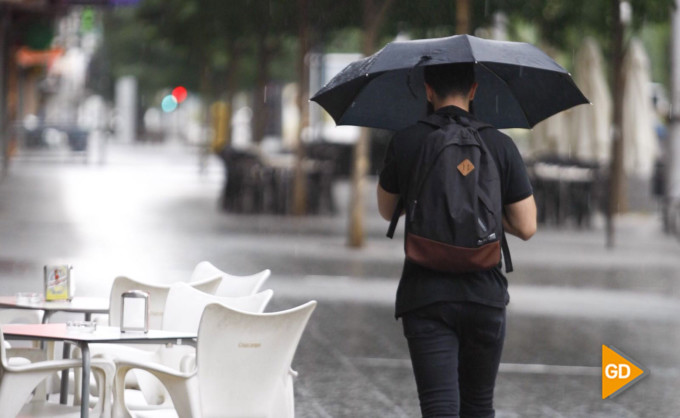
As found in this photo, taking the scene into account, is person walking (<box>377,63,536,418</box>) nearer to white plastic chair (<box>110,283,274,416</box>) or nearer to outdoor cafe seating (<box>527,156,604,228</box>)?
white plastic chair (<box>110,283,274,416</box>)

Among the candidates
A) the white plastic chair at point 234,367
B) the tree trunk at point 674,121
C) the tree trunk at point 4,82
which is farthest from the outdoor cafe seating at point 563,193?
the white plastic chair at point 234,367

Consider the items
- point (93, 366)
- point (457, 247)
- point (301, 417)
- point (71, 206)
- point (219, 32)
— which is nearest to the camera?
point (457, 247)

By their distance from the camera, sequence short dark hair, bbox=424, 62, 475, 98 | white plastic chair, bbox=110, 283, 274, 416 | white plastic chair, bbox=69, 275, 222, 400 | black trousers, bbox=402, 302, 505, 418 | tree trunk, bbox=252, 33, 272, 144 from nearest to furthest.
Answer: black trousers, bbox=402, 302, 505, 418 → short dark hair, bbox=424, 62, 475, 98 → white plastic chair, bbox=110, 283, 274, 416 → white plastic chair, bbox=69, 275, 222, 400 → tree trunk, bbox=252, 33, 272, 144

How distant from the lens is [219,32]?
3947cm

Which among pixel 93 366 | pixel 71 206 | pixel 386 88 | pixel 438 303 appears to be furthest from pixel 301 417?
pixel 71 206

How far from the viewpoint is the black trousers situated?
494 cm

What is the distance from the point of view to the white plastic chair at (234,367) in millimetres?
5875

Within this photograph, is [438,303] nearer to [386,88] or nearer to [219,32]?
[386,88]

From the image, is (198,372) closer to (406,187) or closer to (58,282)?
(406,187)

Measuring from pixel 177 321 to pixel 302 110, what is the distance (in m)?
20.1

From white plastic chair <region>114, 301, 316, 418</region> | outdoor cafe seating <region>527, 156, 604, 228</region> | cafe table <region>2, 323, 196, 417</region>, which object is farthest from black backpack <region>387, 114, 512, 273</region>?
outdoor cafe seating <region>527, 156, 604, 228</region>

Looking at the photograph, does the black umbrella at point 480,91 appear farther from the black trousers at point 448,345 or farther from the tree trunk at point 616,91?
the tree trunk at point 616,91

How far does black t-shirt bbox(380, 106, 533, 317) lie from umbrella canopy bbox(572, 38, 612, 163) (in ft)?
79.5

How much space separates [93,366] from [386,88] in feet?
5.86
